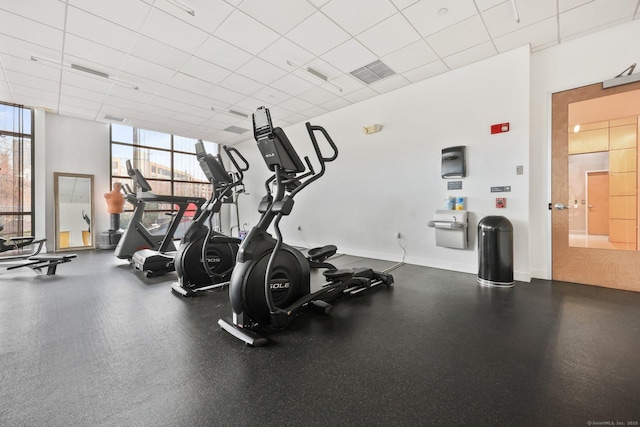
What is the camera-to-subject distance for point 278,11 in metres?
3.08

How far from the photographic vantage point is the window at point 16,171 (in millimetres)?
5758

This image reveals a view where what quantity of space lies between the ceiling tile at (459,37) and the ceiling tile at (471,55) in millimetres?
113

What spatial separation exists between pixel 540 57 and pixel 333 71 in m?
2.97

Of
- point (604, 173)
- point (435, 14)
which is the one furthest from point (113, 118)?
point (604, 173)

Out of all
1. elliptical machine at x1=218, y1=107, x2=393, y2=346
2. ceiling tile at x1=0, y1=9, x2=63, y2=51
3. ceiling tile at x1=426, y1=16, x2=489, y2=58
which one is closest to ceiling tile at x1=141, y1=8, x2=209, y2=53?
ceiling tile at x1=0, y1=9, x2=63, y2=51

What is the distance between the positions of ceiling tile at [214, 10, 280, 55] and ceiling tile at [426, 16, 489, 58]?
84.8 inches

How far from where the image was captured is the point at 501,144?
12.9 feet

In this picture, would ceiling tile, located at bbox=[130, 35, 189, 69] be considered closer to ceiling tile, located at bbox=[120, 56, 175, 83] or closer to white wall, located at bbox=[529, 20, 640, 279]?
ceiling tile, located at bbox=[120, 56, 175, 83]

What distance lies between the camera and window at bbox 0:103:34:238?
576 centimetres

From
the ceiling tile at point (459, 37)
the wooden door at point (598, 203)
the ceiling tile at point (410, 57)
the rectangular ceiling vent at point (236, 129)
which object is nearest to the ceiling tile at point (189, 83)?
the rectangular ceiling vent at point (236, 129)

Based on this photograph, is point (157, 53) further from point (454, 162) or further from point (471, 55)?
point (454, 162)

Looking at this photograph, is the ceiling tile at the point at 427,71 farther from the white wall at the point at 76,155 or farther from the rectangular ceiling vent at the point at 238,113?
the white wall at the point at 76,155

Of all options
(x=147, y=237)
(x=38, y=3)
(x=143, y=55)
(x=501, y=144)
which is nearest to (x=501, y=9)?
(x=501, y=144)

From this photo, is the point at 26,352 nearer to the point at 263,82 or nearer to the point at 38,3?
the point at 38,3
